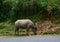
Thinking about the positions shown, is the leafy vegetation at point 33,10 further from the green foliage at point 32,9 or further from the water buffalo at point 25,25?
the water buffalo at point 25,25

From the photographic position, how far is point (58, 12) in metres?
28.5

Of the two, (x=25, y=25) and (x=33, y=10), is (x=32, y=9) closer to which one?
(x=33, y=10)

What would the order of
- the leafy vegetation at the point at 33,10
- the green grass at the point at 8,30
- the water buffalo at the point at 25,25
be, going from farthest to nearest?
the leafy vegetation at the point at 33,10 → the water buffalo at the point at 25,25 → the green grass at the point at 8,30

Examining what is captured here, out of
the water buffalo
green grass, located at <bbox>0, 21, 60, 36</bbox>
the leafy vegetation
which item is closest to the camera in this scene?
green grass, located at <bbox>0, 21, 60, 36</bbox>

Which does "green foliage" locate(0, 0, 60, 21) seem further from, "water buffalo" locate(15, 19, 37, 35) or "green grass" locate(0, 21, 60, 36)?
"water buffalo" locate(15, 19, 37, 35)

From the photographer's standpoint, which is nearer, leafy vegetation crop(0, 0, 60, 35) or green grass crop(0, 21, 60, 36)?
green grass crop(0, 21, 60, 36)

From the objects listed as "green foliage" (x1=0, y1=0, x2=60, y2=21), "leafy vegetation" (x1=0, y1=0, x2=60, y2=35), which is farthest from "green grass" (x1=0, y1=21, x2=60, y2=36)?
"green foliage" (x1=0, y1=0, x2=60, y2=21)

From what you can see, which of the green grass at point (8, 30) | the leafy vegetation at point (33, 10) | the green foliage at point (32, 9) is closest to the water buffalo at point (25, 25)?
the green grass at point (8, 30)

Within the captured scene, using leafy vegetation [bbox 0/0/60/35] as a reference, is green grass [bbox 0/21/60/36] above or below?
below

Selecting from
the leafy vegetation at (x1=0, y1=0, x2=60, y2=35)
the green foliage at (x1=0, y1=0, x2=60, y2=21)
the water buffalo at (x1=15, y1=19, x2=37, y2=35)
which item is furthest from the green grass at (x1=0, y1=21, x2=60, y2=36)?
the green foliage at (x1=0, y1=0, x2=60, y2=21)

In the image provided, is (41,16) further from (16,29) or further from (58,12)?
(16,29)

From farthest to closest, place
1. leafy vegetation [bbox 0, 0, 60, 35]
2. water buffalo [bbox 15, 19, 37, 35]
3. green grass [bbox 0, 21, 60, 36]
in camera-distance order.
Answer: leafy vegetation [bbox 0, 0, 60, 35], water buffalo [bbox 15, 19, 37, 35], green grass [bbox 0, 21, 60, 36]

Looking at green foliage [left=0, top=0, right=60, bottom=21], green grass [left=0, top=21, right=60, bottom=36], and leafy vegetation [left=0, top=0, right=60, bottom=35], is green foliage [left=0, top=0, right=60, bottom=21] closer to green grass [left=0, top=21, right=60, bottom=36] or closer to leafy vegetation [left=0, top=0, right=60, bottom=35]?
leafy vegetation [left=0, top=0, right=60, bottom=35]

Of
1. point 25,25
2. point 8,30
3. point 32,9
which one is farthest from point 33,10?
point 8,30
